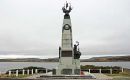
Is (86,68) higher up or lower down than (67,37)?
lower down

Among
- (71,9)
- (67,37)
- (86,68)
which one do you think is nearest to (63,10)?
(71,9)

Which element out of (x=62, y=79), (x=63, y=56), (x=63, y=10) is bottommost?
(x=62, y=79)

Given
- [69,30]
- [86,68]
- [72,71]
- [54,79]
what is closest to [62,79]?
[54,79]

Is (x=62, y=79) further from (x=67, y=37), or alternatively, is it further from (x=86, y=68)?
(x=86, y=68)

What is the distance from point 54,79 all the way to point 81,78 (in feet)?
9.92

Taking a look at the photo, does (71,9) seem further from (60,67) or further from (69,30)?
(60,67)

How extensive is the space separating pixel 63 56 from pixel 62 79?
5.94 metres

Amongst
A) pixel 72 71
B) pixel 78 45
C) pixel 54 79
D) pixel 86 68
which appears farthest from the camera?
pixel 86 68

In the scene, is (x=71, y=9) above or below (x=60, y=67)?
above

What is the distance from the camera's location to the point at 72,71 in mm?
33719

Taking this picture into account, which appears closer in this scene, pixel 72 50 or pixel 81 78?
pixel 81 78

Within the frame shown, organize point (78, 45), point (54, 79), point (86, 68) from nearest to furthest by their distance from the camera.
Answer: point (54, 79) → point (78, 45) → point (86, 68)

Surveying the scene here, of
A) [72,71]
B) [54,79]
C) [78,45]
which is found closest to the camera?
[54,79]

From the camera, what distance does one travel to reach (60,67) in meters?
33.9
